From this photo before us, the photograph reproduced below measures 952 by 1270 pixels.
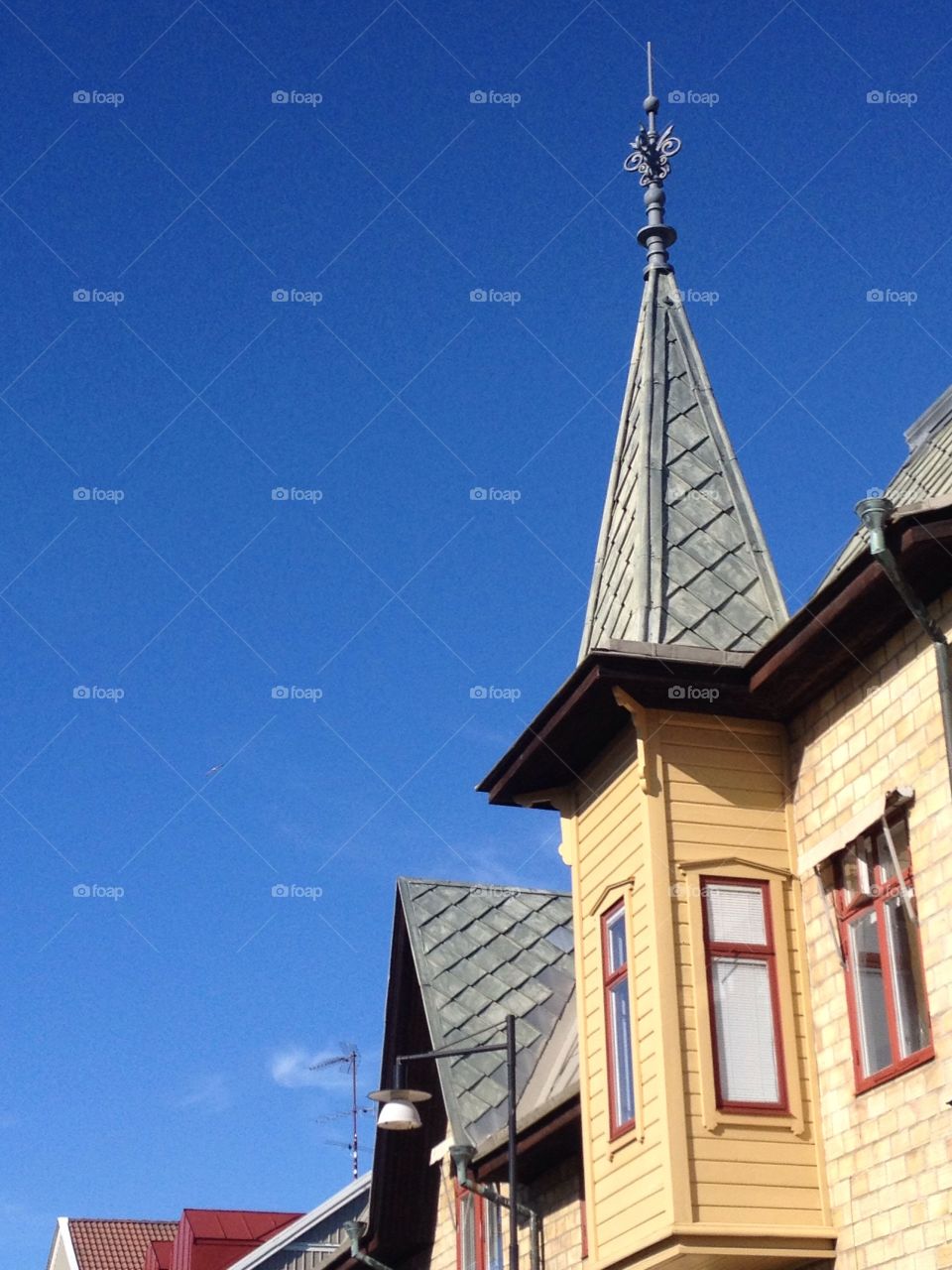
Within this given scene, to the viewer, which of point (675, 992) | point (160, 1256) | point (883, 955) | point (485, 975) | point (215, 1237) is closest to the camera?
point (883, 955)

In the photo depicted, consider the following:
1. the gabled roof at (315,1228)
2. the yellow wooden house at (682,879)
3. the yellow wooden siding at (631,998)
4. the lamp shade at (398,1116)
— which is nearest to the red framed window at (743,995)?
the yellow wooden house at (682,879)

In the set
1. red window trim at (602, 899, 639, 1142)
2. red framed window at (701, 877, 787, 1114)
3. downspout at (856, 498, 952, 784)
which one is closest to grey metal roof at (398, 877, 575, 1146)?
red window trim at (602, 899, 639, 1142)

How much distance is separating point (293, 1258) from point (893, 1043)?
28956 mm

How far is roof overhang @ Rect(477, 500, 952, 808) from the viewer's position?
464 inches

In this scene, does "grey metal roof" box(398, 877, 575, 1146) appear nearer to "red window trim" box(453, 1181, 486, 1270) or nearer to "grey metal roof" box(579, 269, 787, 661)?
"red window trim" box(453, 1181, 486, 1270)

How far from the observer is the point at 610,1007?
1430 cm

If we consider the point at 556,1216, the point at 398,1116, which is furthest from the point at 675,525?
the point at 556,1216

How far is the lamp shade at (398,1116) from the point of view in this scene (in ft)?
55.4

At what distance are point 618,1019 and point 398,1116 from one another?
3796mm

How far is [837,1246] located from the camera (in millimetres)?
12211

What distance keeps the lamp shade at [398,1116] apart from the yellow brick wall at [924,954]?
18.1ft

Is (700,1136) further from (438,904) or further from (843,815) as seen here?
(438,904)

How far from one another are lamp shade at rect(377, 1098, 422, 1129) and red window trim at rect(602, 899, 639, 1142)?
353 cm

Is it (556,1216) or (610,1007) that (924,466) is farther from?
(556,1216)
